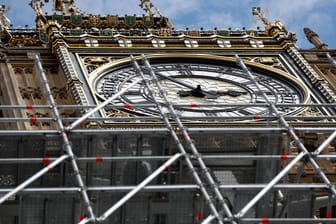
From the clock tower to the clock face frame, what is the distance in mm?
41

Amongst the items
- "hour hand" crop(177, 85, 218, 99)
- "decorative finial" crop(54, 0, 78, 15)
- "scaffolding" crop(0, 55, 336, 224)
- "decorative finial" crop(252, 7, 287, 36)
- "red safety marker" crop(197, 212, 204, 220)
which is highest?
"decorative finial" crop(54, 0, 78, 15)

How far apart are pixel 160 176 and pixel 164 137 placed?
896mm

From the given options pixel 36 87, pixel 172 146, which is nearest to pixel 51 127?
pixel 36 87

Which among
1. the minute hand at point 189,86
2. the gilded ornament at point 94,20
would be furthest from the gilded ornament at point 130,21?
the minute hand at point 189,86

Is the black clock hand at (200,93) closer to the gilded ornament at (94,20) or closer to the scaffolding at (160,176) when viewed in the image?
the scaffolding at (160,176)

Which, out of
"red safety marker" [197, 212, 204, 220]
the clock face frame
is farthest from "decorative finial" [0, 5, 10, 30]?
"red safety marker" [197, 212, 204, 220]

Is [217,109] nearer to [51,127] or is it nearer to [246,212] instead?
[51,127]

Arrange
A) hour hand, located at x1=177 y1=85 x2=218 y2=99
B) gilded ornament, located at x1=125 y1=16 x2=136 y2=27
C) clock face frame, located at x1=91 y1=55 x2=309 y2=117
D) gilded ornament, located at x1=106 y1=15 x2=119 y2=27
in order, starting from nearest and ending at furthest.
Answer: clock face frame, located at x1=91 y1=55 x2=309 y2=117, hour hand, located at x1=177 y1=85 x2=218 y2=99, gilded ornament, located at x1=125 y1=16 x2=136 y2=27, gilded ornament, located at x1=106 y1=15 x2=119 y2=27

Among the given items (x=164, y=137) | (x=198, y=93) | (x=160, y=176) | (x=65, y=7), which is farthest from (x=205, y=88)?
(x=65, y=7)

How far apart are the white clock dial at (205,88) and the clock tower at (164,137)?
0.16ft

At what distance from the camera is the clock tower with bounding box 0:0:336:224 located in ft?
81.7

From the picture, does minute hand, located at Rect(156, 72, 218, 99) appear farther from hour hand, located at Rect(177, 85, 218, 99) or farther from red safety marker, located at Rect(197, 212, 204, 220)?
red safety marker, located at Rect(197, 212, 204, 220)

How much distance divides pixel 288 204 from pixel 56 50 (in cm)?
1279

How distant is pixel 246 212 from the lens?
24.5 meters
